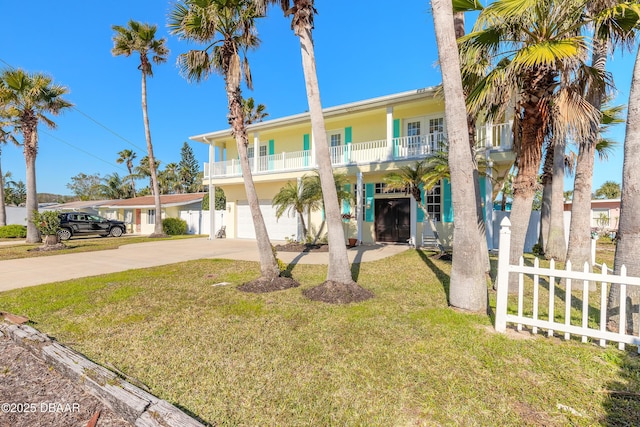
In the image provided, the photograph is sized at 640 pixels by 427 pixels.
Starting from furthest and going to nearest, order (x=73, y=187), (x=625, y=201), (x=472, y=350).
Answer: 1. (x=73, y=187)
2. (x=625, y=201)
3. (x=472, y=350)

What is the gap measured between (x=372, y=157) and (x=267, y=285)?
8471 mm

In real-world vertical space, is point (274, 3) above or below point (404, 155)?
above

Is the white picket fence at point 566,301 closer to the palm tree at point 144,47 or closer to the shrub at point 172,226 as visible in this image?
the palm tree at point 144,47

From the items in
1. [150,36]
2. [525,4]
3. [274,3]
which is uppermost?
[150,36]

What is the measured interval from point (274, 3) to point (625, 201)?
6.86 metres

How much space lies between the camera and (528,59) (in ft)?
14.5

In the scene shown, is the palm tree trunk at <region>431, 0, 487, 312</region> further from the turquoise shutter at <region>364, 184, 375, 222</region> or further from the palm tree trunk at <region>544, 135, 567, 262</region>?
the turquoise shutter at <region>364, 184, 375, 222</region>

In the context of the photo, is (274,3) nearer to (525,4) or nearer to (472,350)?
(525,4)

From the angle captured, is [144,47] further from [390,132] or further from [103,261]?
[390,132]

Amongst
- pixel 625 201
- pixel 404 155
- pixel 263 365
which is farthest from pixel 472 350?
pixel 404 155

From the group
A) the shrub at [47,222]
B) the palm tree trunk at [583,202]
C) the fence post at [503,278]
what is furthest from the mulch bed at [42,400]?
the shrub at [47,222]

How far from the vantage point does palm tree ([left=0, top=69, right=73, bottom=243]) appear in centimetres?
1403

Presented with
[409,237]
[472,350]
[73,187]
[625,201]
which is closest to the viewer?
[472,350]

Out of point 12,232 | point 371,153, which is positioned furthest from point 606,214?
point 12,232
